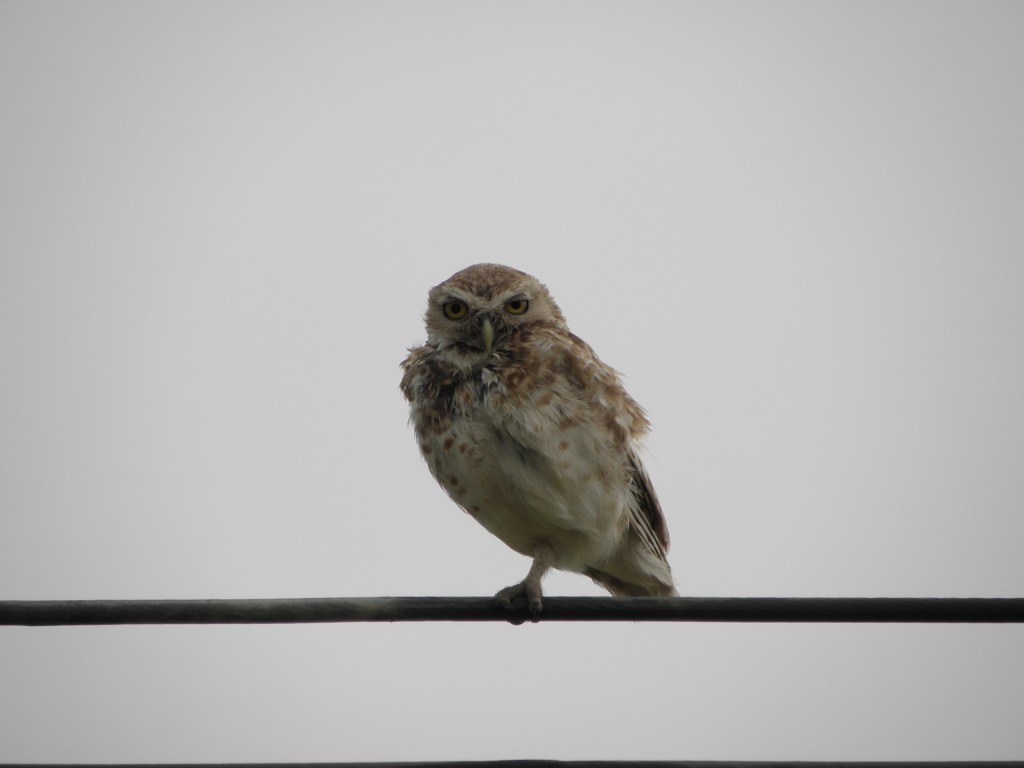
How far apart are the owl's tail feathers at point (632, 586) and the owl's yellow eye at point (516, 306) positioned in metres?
1.52

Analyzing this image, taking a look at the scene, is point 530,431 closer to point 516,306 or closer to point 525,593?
point 525,593

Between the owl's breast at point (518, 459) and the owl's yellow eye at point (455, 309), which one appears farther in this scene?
the owl's yellow eye at point (455, 309)


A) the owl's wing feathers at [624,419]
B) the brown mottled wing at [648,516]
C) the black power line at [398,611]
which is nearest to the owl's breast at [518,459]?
the owl's wing feathers at [624,419]

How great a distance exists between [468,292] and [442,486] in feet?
3.40

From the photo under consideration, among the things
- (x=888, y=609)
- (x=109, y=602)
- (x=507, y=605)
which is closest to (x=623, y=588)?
(x=507, y=605)

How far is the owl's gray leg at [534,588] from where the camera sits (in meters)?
3.53

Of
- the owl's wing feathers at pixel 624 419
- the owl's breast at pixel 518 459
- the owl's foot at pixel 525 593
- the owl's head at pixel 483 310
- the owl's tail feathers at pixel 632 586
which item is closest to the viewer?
→ the owl's foot at pixel 525 593

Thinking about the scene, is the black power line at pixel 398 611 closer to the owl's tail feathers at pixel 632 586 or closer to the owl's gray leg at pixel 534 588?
the owl's gray leg at pixel 534 588

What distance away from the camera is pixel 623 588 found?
5.61 meters

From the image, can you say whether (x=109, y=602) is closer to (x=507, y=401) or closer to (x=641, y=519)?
(x=507, y=401)

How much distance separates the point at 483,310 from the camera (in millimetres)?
5066

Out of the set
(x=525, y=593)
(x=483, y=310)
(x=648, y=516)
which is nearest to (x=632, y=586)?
(x=648, y=516)

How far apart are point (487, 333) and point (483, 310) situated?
8.2 inches

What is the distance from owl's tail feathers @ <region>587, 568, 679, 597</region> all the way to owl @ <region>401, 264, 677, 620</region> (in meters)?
0.06
